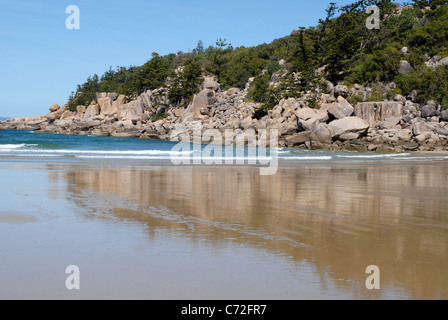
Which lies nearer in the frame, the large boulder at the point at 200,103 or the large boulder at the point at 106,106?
the large boulder at the point at 200,103

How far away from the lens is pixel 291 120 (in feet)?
180

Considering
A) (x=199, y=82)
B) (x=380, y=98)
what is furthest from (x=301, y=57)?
(x=199, y=82)

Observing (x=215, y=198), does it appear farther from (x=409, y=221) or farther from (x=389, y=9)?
A: (x=389, y=9)

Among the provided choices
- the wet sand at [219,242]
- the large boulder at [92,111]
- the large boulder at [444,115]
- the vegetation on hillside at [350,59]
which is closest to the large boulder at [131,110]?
the vegetation on hillside at [350,59]

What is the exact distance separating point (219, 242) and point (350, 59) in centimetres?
6382

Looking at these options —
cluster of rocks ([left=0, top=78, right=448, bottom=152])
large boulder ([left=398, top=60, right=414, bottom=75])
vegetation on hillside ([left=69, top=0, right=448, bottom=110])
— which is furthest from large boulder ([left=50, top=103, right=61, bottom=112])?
large boulder ([left=398, top=60, right=414, bottom=75])

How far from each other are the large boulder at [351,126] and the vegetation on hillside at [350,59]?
11890 mm

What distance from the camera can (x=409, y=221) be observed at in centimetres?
871

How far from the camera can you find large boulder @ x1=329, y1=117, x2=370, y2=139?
→ 4575 cm

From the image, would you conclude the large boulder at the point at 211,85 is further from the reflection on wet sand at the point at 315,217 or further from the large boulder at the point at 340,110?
the reflection on wet sand at the point at 315,217

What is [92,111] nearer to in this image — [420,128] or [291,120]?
[291,120]

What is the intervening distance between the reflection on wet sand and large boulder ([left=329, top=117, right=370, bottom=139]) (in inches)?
1189

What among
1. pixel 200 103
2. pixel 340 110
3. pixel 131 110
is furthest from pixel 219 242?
pixel 131 110

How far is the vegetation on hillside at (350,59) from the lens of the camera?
58219 millimetres
